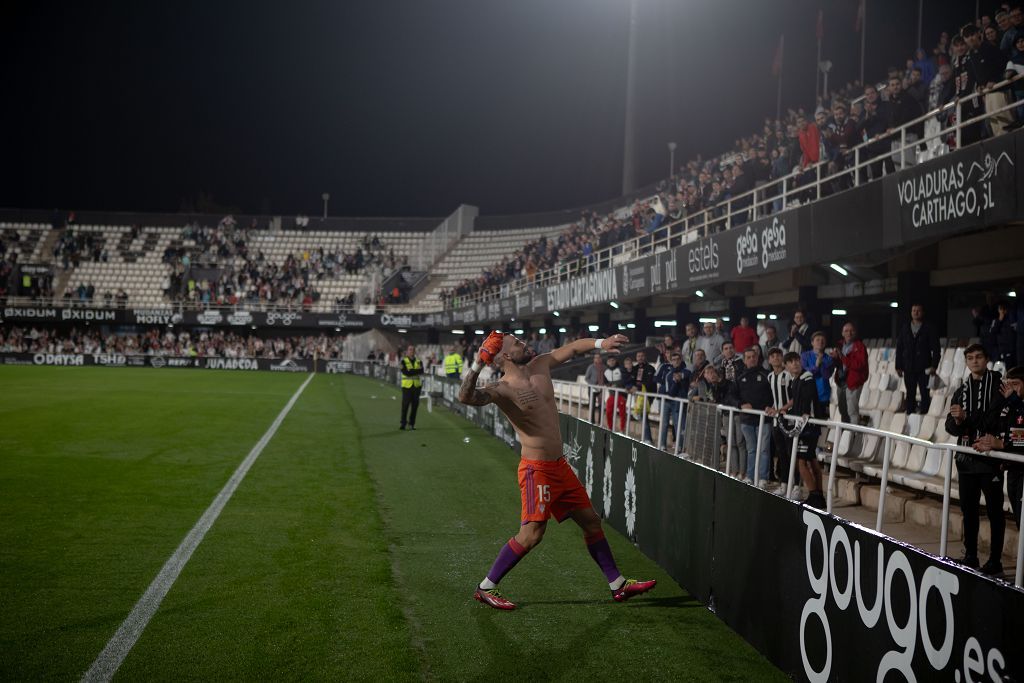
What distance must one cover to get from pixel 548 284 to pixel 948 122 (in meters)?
21.5

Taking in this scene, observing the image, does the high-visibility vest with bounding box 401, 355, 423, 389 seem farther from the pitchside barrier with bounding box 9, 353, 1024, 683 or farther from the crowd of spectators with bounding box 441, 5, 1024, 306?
the pitchside barrier with bounding box 9, 353, 1024, 683

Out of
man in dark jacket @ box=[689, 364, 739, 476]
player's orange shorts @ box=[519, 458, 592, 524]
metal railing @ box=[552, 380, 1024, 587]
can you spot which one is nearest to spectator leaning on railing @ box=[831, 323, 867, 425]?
metal railing @ box=[552, 380, 1024, 587]

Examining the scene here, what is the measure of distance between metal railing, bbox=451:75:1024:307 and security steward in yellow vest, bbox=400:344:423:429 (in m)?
6.46

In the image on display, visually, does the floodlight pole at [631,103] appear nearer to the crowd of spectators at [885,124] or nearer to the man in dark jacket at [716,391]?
the crowd of spectators at [885,124]

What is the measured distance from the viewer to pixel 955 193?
991cm

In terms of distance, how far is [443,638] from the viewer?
5.84 m

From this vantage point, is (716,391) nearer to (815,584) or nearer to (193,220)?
(815,584)

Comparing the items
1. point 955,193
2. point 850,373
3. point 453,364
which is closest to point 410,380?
point 453,364

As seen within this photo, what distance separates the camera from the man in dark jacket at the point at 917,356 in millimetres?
11125

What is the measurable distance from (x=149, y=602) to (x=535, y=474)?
9.80 feet

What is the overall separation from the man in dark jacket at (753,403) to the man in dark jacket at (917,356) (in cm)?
189

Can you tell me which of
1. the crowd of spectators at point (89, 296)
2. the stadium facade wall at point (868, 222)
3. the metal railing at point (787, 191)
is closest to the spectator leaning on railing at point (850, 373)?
the stadium facade wall at point (868, 222)

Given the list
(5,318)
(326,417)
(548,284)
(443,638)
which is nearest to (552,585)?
(443,638)

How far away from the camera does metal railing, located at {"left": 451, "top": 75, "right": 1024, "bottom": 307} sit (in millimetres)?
A: 10375
